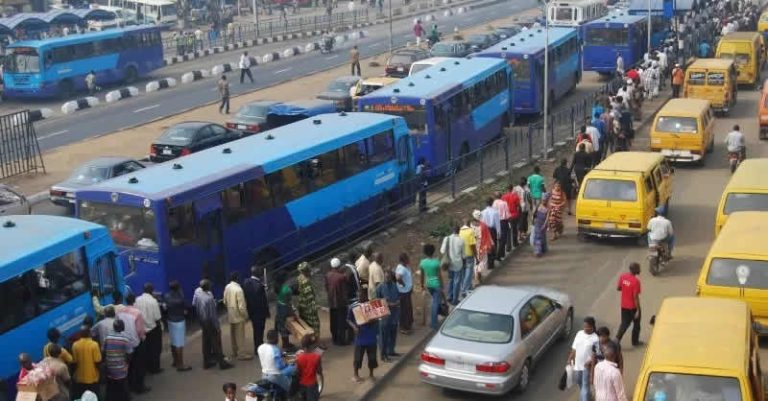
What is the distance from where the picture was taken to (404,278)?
53.0 ft

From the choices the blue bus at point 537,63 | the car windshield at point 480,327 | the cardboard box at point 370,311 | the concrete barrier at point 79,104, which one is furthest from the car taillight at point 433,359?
the concrete barrier at point 79,104

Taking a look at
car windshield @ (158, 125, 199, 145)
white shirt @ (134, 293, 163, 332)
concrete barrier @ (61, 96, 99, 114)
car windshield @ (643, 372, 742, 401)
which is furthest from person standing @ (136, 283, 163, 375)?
concrete barrier @ (61, 96, 99, 114)

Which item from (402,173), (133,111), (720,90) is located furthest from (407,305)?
(133,111)

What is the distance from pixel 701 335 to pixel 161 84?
3940 cm

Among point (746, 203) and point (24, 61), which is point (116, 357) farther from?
point (24, 61)

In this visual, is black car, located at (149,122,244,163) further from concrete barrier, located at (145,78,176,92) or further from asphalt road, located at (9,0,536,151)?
concrete barrier, located at (145,78,176,92)

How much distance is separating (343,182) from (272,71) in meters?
31.9

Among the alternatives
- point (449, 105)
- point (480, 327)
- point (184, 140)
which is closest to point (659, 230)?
point (480, 327)

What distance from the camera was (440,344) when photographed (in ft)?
46.6

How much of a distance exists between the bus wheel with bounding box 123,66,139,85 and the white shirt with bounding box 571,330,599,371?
39.9 meters

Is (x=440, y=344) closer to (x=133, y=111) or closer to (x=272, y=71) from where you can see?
(x=133, y=111)

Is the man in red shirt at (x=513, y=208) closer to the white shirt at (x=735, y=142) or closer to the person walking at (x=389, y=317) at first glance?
the person walking at (x=389, y=317)

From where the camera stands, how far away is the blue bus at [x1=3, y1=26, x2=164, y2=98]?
44219mm

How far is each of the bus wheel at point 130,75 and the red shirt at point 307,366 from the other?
39.0m
